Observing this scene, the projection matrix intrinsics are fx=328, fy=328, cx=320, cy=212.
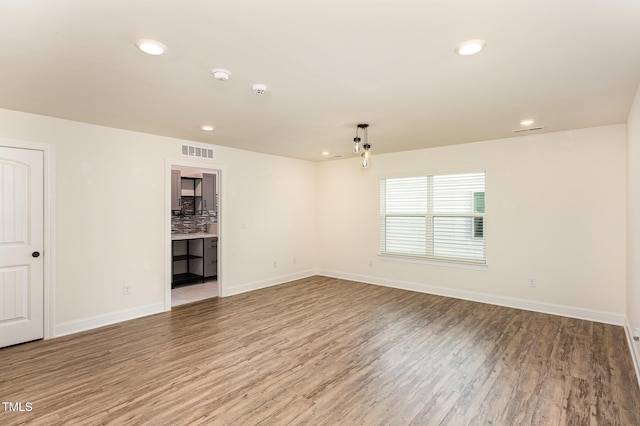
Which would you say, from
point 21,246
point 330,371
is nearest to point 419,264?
point 330,371

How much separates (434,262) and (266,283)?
304cm

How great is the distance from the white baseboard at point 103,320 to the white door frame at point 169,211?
0.20 meters

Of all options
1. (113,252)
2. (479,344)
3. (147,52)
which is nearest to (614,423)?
(479,344)

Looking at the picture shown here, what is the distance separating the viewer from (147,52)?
2133mm

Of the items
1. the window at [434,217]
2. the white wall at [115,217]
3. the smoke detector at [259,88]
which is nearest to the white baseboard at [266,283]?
the white wall at [115,217]

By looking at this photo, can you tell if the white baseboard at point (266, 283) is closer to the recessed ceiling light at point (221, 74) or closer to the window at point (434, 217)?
the window at point (434, 217)

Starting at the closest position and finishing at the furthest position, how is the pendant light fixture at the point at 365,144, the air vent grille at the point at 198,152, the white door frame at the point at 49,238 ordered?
the white door frame at the point at 49,238 < the pendant light fixture at the point at 365,144 < the air vent grille at the point at 198,152

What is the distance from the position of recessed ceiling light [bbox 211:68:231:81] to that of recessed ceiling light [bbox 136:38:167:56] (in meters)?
0.39

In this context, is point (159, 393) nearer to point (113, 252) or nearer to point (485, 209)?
point (113, 252)

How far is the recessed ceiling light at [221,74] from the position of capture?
245cm

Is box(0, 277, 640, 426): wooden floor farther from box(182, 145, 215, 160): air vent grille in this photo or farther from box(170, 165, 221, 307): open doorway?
box(182, 145, 215, 160): air vent grille

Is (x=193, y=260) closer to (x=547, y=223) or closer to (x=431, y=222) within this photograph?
(x=431, y=222)

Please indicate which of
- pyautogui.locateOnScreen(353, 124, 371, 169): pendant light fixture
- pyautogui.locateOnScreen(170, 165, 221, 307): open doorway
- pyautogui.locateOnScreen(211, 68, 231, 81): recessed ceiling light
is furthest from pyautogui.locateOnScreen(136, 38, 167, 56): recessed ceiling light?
pyautogui.locateOnScreen(170, 165, 221, 307): open doorway

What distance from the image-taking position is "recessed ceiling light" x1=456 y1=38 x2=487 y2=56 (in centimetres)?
202
